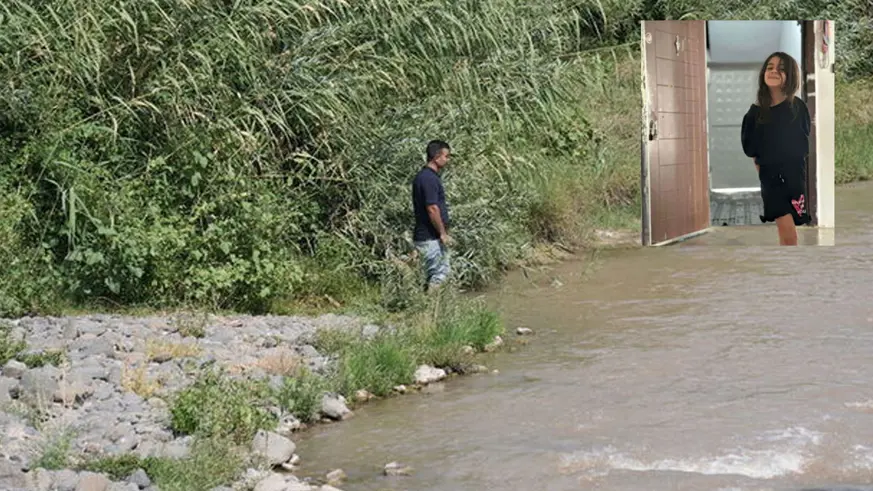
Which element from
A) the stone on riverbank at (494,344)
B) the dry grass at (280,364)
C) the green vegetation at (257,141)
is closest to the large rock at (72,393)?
the dry grass at (280,364)

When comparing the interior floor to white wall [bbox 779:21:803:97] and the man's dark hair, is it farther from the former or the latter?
the man's dark hair

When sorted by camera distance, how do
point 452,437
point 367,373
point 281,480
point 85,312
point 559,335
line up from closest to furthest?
1. point 281,480
2. point 452,437
3. point 367,373
4. point 85,312
5. point 559,335

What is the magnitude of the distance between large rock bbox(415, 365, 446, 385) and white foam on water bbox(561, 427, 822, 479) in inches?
84.1

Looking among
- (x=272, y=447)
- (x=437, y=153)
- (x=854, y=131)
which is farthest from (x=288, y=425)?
(x=854, y=131)

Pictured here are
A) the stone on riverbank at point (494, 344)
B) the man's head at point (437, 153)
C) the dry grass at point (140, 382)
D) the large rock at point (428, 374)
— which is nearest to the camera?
the dry grass at point (140, 382)

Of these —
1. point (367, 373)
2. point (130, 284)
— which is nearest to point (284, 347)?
point (367, 373)

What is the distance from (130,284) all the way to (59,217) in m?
0.87

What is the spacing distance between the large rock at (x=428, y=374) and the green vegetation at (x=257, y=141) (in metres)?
1.81

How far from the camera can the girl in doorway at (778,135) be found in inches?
312

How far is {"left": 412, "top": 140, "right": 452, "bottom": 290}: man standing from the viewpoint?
1159 cm

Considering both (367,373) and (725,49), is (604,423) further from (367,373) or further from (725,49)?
(725,49)

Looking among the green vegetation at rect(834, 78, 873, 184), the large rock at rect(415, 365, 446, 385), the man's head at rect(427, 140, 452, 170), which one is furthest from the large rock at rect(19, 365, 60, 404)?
the green vegetation at rect(834, 78, 873, 184)

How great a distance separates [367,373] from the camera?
9141 millimetres

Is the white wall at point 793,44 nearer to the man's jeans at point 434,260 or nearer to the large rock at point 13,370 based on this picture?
the man's jeans at point 434,260
